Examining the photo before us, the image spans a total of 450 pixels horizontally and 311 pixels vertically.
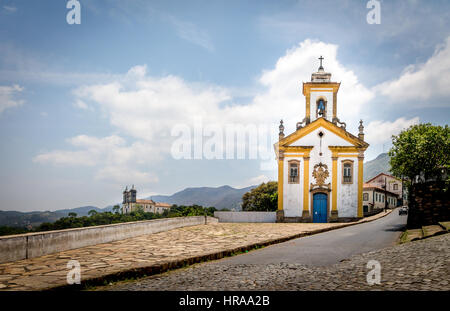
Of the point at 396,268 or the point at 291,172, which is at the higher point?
the point at 291,172

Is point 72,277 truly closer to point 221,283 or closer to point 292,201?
point 221,283

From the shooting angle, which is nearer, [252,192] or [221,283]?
[221,283]

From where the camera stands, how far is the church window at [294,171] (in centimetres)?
2591

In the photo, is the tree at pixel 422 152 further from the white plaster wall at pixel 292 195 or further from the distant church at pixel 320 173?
the white plaster wall at pixel 292 195

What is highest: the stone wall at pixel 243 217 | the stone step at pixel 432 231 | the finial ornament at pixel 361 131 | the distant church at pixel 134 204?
the finial ornament at pixel 361 131

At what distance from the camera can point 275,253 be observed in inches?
311

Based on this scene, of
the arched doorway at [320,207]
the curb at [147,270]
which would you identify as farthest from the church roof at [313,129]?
the curb at [147,270]

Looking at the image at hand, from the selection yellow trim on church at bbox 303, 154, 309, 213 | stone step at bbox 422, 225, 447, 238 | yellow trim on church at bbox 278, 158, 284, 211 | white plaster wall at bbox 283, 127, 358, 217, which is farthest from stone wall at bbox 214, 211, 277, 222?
stone step at bbox 422, 225, 447, 238

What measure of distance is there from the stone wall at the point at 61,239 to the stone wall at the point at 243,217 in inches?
516

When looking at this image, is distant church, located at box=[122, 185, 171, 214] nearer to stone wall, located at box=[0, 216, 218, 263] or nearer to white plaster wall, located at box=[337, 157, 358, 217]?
white plaster wall, located at box=[337, 157, 358, 217]

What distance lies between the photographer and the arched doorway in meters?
25.4
